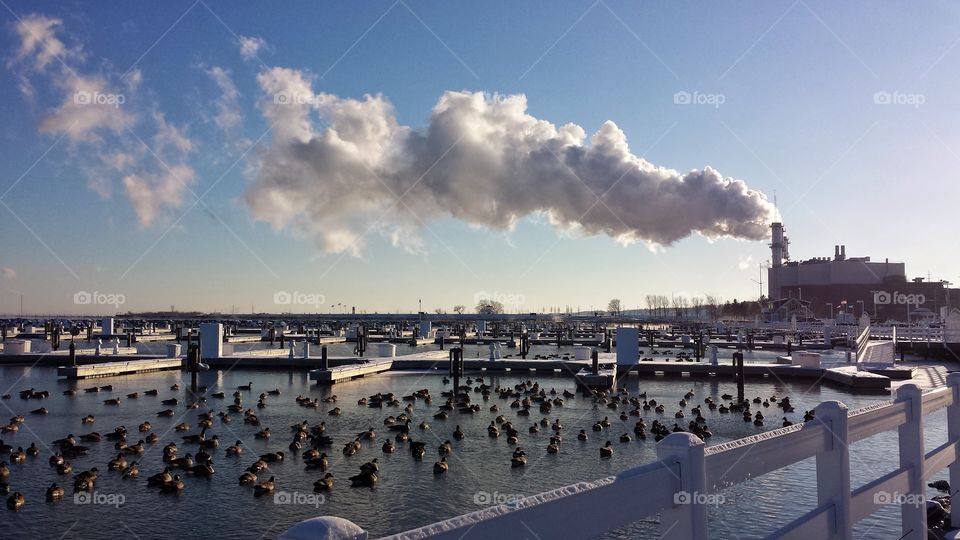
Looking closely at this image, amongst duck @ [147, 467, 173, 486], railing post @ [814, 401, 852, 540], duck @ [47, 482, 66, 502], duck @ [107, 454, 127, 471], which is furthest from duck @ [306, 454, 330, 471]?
railing post @ [814, 401, 852, 540]

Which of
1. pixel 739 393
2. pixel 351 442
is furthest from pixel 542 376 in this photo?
pixel 351 442

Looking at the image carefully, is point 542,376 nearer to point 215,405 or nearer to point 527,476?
point 215,405

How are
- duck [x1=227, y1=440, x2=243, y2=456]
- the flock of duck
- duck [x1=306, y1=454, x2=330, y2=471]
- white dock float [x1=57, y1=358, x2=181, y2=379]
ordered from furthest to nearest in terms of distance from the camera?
white dock float [x1=57, y1=358, x2=181, y2=379] < duck [x1=227, y1=440, x2=243, y2=456] < duck [x1=306, y1=454, x2=330, y2=471] < the flock of duck

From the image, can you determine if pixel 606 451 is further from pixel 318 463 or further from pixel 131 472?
pixel 131 472

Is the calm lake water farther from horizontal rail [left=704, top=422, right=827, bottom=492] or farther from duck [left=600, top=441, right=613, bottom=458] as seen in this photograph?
horizontal rail [left=704, top=422, right=827, bottom=492]

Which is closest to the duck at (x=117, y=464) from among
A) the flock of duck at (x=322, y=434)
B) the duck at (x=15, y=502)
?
the flock of duck at (x=322, y=434)

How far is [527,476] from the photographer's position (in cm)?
2364

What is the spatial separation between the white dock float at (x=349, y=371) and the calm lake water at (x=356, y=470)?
8242 millimetres

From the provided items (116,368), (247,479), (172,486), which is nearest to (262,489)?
(247,479)

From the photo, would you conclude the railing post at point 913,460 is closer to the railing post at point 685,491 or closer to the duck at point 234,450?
the railing post at point 685,491

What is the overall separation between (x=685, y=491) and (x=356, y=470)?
69.7 feet

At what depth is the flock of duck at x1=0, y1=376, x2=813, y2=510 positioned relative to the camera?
22938mm

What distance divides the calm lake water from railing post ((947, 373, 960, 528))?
7193mm

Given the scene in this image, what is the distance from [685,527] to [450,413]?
32.6 meters
